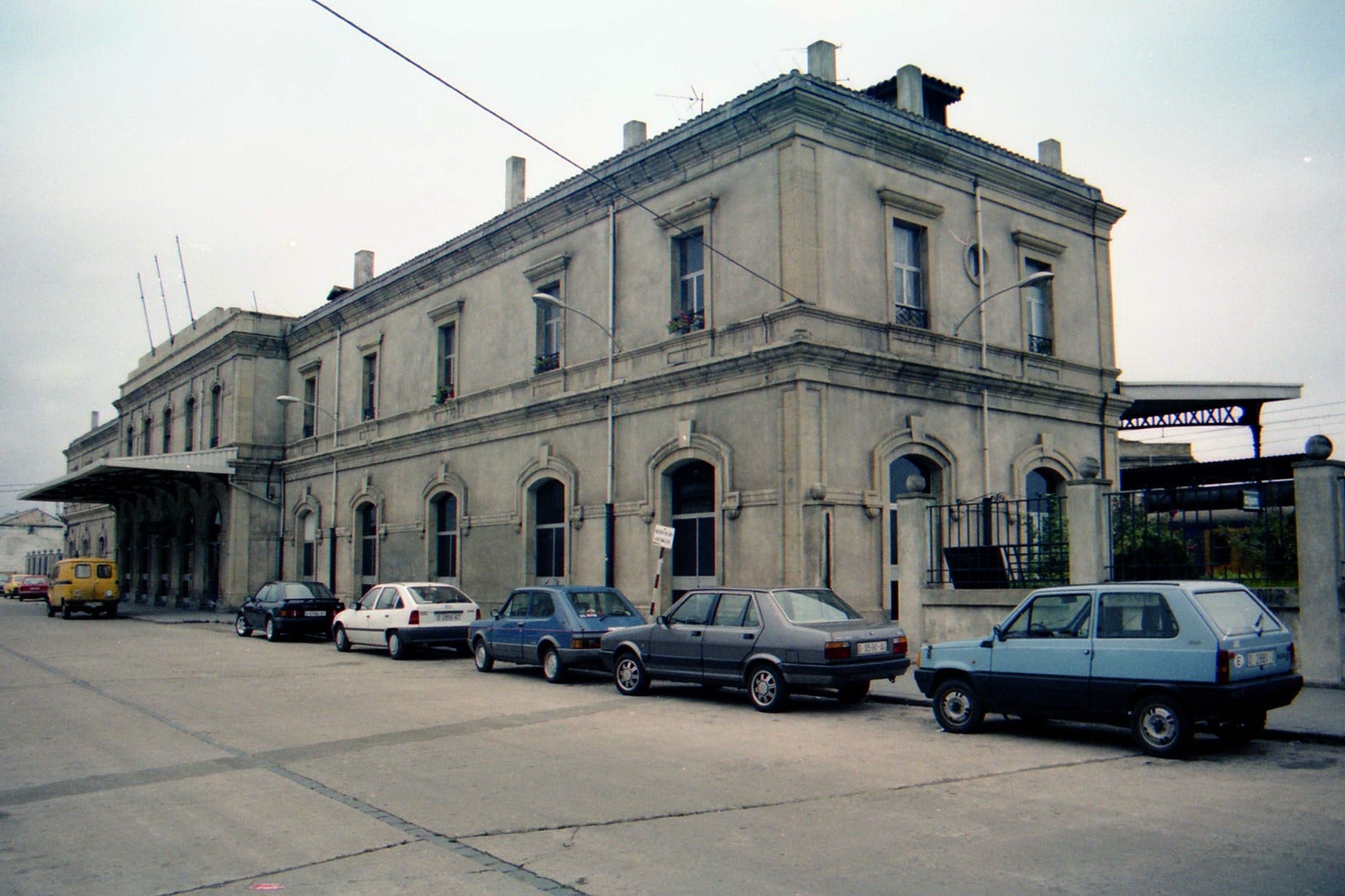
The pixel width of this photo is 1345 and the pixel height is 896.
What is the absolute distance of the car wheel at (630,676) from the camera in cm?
1503

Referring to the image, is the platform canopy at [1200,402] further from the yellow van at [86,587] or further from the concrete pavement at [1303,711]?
the yellow van at [86,587]

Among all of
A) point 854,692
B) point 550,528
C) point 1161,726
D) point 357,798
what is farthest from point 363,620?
point 1161,726

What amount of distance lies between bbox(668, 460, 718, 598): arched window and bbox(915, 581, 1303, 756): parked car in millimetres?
9846

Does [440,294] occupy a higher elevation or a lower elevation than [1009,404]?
higher

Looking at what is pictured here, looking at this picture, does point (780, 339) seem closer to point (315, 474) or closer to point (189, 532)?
point (315, 474)

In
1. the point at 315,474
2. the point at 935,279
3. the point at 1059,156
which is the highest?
the point at 1059,156

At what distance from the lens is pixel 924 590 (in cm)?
1673

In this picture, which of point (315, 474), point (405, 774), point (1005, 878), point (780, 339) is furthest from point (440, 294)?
point (1005, 878)

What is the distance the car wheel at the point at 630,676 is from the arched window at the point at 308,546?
24696mm

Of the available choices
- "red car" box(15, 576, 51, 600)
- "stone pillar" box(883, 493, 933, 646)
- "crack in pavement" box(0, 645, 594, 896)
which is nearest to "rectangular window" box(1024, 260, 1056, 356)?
"stone pillar" box(883, 493, 933, 646)

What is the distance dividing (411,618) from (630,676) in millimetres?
7207

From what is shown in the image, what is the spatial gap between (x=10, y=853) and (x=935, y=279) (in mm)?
18455

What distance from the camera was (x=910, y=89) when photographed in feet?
74.9

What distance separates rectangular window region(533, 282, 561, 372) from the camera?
84.4ft
